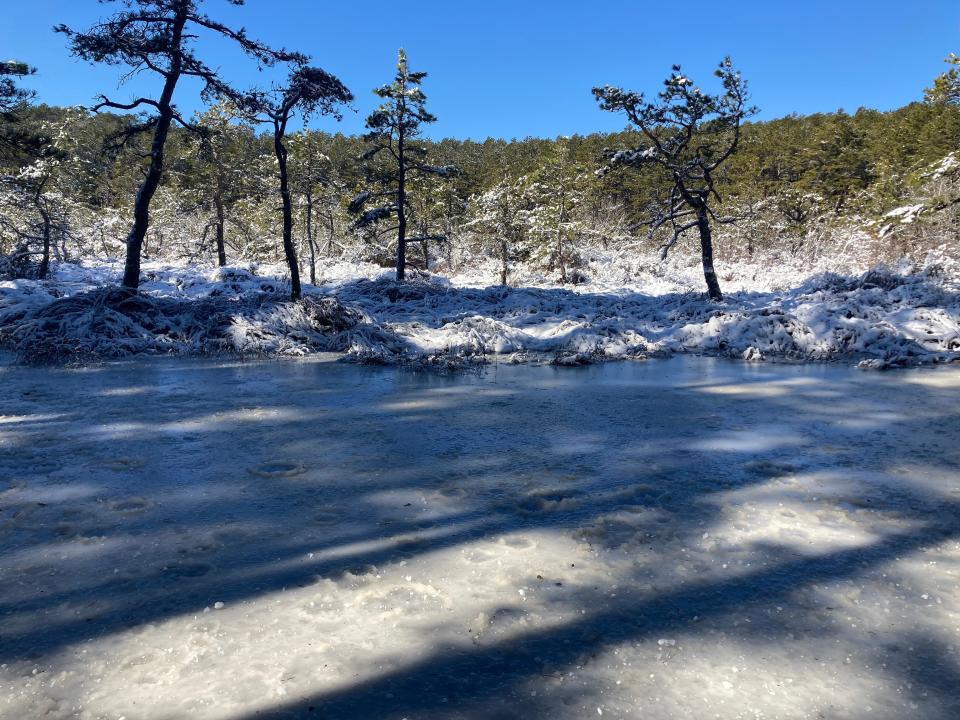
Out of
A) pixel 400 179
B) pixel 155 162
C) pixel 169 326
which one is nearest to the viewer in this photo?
Result: pixel 169 326

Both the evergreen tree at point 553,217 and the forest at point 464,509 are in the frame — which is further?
the evergreen tree at point 553,217

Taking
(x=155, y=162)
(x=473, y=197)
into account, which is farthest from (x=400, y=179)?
(x=473, y=197)

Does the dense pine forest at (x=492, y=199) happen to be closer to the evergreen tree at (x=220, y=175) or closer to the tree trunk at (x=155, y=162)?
the evergreen tree at (x=220, y=175)

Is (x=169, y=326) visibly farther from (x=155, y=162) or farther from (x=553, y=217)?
(x=553, y=217)

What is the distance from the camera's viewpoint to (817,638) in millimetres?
1812

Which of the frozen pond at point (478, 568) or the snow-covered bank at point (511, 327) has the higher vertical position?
the snow-covered bank at point (511, 327)

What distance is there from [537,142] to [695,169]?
47839mm

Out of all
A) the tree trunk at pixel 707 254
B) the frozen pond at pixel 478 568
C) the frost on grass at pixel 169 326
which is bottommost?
the frozen pond at pixel 478 568

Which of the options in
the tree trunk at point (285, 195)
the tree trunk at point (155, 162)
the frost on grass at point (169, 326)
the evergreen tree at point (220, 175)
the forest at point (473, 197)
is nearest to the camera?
the frost on grass at point (169, 326)

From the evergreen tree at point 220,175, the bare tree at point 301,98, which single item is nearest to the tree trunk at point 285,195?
the bare tree at point 301,98

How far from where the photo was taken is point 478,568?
227cm

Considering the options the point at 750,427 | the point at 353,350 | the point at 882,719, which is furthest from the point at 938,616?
the point at 353,350

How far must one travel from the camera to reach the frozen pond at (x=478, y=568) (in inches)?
62.7

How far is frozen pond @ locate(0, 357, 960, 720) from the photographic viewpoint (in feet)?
5.23
